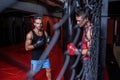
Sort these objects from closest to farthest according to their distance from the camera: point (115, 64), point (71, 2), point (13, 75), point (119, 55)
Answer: point (71, 2) < point (13, 75) < point (115, 64) < point (119, 55)

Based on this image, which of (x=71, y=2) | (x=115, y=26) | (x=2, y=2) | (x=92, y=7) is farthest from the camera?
(x=115, y=26)

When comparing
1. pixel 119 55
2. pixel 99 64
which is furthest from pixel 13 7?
pixel 119 55

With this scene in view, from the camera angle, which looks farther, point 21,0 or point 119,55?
point 119,55

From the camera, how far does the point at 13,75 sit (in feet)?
18.8

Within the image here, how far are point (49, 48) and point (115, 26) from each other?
10.9 m

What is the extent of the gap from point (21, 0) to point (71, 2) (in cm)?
37

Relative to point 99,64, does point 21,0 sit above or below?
above

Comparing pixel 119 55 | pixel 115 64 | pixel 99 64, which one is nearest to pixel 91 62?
pixel 99 64

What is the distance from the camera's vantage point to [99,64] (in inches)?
45.6

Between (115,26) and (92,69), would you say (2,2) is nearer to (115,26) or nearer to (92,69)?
(92,69)

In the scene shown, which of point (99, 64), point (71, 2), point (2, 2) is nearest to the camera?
point (2, 2)

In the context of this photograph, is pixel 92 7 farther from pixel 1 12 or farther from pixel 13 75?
pixel 13 75

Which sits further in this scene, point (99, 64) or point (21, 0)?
point (99, 64)

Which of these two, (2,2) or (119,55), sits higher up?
(2,2)
